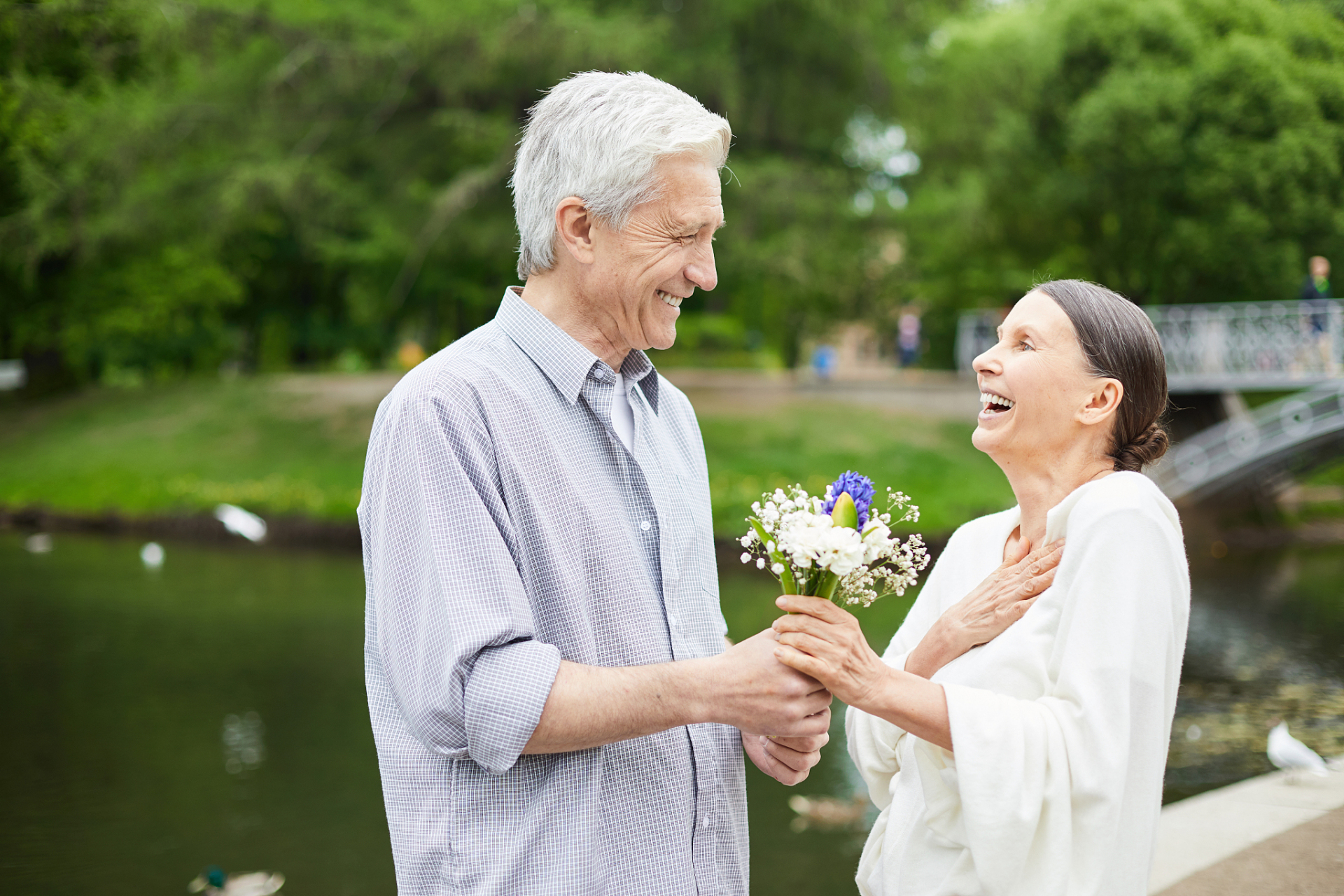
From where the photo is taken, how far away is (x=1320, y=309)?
10789 millimetres

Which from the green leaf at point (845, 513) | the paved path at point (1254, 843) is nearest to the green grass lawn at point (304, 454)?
the paved path at point (1254, 843)

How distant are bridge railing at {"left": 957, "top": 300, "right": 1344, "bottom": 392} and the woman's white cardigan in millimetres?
9638

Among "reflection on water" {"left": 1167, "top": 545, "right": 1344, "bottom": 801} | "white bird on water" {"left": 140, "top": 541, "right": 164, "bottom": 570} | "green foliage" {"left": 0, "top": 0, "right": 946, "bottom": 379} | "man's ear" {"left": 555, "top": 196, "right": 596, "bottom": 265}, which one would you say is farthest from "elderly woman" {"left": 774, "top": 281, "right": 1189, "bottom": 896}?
"green foliage" {"left": 0, "top": 0, "right": 946, "bottom": 379}

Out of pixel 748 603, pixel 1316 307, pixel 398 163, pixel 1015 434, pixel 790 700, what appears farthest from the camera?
pixel 398 163

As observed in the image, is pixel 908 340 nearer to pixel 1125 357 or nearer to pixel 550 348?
pixel 1125 357

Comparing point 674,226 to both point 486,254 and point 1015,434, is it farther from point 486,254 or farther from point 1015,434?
point 486,254

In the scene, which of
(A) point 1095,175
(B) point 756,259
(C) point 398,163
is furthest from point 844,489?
(C) point 398,163

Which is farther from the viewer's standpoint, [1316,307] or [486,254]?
[486,254]

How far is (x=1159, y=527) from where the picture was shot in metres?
1.77

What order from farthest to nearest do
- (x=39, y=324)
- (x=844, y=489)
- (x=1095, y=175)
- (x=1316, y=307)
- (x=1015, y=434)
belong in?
(x=39, y=324), (x=1095, y=175), (x=1316, y=307), (x=1015, y=434), (x=844, y=489)

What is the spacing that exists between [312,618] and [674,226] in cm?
1006

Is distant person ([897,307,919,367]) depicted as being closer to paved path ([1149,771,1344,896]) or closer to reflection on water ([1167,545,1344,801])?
reflection on water ([1167,545,1344,801])

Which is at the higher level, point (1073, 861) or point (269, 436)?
point (1073, 861)

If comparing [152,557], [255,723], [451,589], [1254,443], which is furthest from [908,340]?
[451,589]
